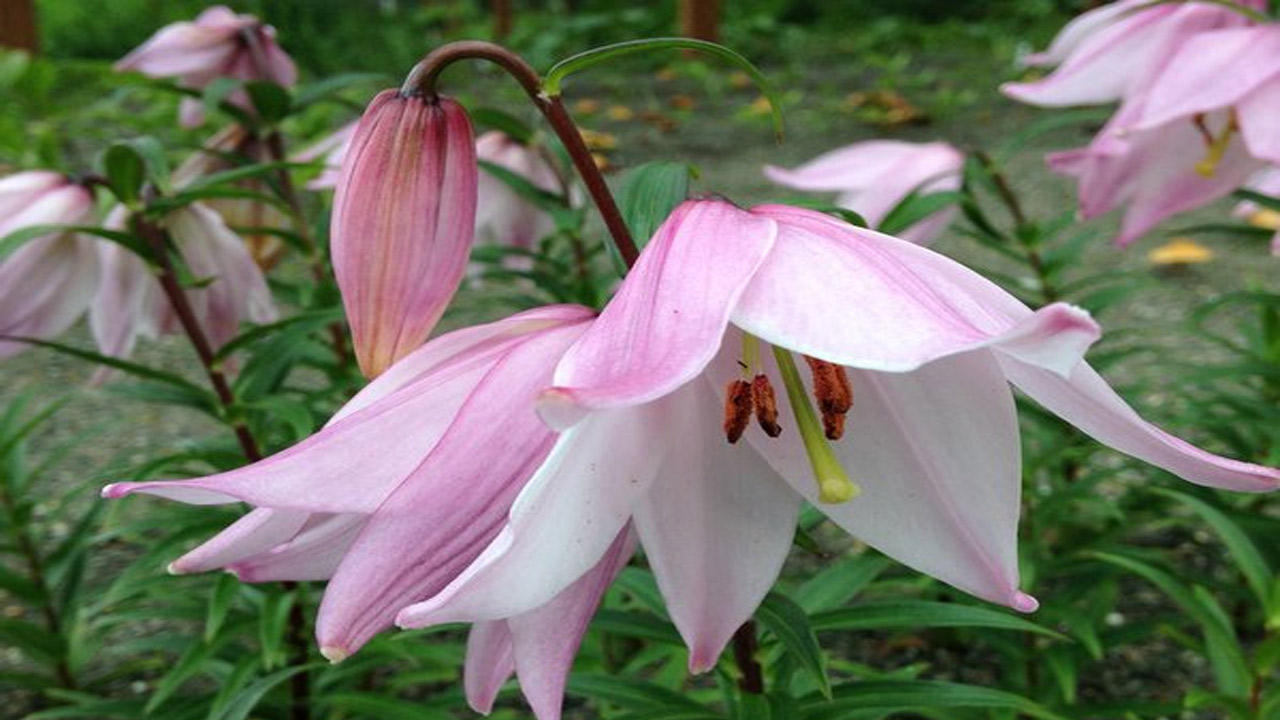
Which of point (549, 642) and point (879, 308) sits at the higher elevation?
point (879, 308)

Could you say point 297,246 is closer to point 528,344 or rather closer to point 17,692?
point 17,692

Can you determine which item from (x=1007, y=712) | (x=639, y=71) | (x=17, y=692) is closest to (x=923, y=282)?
(x=1007, y=712)

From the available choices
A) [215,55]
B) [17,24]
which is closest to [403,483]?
[215,55]

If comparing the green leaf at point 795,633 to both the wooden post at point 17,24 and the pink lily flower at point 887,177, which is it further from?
the wooden post at point 17,24

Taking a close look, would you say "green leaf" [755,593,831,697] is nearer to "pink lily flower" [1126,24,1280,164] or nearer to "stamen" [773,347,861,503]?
"stamen" [773,347,861,503]

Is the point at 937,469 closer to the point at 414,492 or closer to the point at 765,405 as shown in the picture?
the point at 765,405

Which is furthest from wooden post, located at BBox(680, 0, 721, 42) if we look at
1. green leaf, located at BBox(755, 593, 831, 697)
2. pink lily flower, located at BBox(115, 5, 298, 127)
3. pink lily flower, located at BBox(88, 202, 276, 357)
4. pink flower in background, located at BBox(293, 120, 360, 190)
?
green leaf, located at BBox(755, 593, 831, 697)
